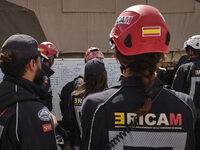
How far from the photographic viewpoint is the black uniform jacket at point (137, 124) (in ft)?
3.89

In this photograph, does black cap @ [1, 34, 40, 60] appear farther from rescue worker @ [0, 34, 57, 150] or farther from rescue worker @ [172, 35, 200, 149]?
rescue worker @ [172, 35, 200, 149]

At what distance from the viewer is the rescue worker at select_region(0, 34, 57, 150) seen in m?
1.49

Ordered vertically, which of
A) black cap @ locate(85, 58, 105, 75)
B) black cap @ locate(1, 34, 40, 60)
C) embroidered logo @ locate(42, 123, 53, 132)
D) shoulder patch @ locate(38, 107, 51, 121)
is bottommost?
embroidered logo @ locate(42, 123, 53, 132)

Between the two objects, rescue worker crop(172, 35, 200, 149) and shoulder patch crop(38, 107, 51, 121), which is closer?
shoulder patch crop(38, 107, 51, 121)

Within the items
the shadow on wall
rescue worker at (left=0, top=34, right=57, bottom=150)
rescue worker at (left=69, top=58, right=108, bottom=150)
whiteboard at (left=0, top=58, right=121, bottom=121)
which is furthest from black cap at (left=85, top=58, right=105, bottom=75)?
the shadow on wall

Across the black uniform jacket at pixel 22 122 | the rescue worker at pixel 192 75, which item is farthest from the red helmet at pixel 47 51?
the black uniform jacket at pixel 22 122

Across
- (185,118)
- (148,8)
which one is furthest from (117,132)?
(148,8)

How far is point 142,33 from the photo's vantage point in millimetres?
1304

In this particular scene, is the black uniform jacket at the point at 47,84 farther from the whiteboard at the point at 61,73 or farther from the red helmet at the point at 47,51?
the whiteboard at the point at 61,73

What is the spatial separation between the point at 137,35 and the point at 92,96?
1.45 ft

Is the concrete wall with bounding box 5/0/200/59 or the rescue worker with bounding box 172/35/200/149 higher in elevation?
the concrete wall with bounding box 5/0/200/59

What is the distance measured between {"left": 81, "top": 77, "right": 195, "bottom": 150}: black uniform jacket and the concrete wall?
5.61 meters

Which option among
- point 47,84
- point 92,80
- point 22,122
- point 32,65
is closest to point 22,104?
point 22,122

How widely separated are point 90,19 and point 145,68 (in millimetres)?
5699
